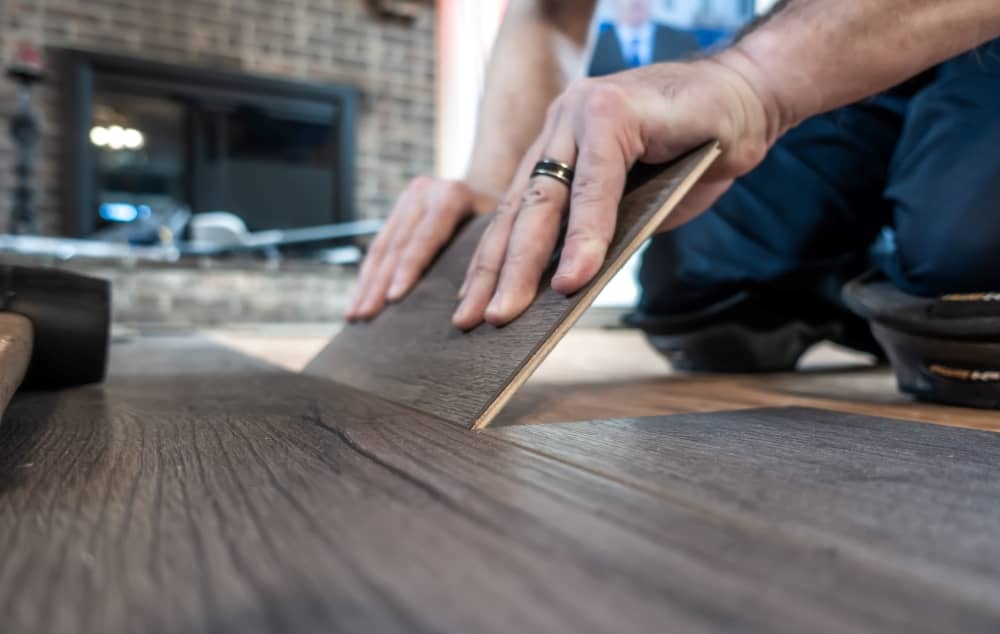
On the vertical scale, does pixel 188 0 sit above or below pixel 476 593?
above

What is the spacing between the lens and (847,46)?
0.58 m

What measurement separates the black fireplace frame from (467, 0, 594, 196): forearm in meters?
2.83

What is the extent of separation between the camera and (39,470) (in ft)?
1.15

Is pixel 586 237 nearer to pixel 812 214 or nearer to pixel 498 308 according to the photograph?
pixel 498 308

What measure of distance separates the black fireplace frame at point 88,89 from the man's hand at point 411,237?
9.67 ft

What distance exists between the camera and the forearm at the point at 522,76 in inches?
35.7

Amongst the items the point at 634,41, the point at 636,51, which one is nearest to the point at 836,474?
the point at 636,51

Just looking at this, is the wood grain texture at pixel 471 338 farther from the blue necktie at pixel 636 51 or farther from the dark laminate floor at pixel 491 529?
the blue necktie at pixel 636 51

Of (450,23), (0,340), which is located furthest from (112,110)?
(0,340)

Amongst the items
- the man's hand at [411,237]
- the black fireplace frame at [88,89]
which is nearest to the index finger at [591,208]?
the man's hand at [411,237]

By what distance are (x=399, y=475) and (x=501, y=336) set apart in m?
0.19

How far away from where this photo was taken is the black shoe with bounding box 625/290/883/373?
104 centimetres

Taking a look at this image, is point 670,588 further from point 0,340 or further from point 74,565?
point 0,340

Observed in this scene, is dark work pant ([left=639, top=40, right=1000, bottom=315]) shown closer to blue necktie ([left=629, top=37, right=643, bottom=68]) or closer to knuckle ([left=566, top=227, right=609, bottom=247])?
knuckle ([left=566, top=227, right=609, bottom=247])
